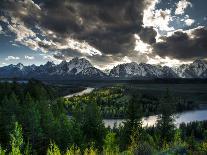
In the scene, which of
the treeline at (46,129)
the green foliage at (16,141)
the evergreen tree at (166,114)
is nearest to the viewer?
the green foliage at (16,141)

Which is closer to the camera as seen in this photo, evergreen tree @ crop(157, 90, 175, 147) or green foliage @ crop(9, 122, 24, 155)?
green foliage @ crop(9, 122, 24, 155)

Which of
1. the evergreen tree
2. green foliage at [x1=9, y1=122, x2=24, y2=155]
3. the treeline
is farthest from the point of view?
the treeline

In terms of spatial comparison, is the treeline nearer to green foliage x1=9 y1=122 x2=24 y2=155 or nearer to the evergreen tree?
the evergreen tree

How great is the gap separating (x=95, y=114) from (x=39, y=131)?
15.7 m

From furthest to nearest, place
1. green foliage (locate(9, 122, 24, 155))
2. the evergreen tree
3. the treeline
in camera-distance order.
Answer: the treeline → the evergreen tree → green foliage (locate(9, 122, 24, 155))

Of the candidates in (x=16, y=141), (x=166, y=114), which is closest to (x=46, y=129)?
(x=166, y=114)

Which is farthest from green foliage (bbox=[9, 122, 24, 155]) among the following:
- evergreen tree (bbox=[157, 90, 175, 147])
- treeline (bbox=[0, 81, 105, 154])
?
evergreen tree (bbox=[157, 90, 175, 147])

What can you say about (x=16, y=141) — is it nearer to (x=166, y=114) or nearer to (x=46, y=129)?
(x=166, y=114)

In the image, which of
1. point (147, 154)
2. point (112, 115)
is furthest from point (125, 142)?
point (112, 115)

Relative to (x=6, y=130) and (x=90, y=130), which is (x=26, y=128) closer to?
(x=6, y=130)

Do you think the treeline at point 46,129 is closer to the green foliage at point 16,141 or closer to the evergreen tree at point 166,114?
the evergreen tree at point 166,114

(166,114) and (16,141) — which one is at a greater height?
(16,141)

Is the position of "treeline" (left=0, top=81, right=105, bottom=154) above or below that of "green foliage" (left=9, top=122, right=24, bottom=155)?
below

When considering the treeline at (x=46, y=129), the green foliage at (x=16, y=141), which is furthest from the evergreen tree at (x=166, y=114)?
the green foliage at (x=16, y=141)
